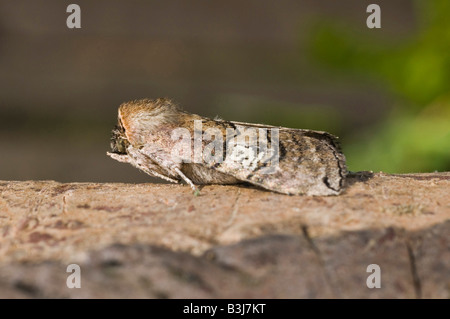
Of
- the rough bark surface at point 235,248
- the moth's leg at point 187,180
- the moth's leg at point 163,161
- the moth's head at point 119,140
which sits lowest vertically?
the rough bark surface at point 235,248

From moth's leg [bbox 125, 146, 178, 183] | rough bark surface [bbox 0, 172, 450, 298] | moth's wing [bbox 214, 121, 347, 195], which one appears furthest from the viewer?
moth's leg [bbox 125, 146, 178, 183]

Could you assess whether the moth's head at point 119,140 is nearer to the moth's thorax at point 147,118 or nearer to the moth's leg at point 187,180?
the moth's thorax at point 147,118

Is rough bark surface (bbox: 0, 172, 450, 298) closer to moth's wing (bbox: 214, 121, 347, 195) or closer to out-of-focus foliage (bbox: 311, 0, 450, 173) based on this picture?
moth's wing (bbox: 214, 121, 347, 195)

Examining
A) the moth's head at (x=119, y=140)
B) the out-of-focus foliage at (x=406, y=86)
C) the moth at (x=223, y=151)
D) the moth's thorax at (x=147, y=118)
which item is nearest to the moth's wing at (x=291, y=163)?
the moth at (x=223, y=151)

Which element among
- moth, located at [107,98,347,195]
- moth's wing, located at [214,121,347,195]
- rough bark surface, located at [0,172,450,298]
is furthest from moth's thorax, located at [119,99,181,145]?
rough bark surface, located at [0,172,450,298]

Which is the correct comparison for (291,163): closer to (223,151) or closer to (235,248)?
(223,151)
